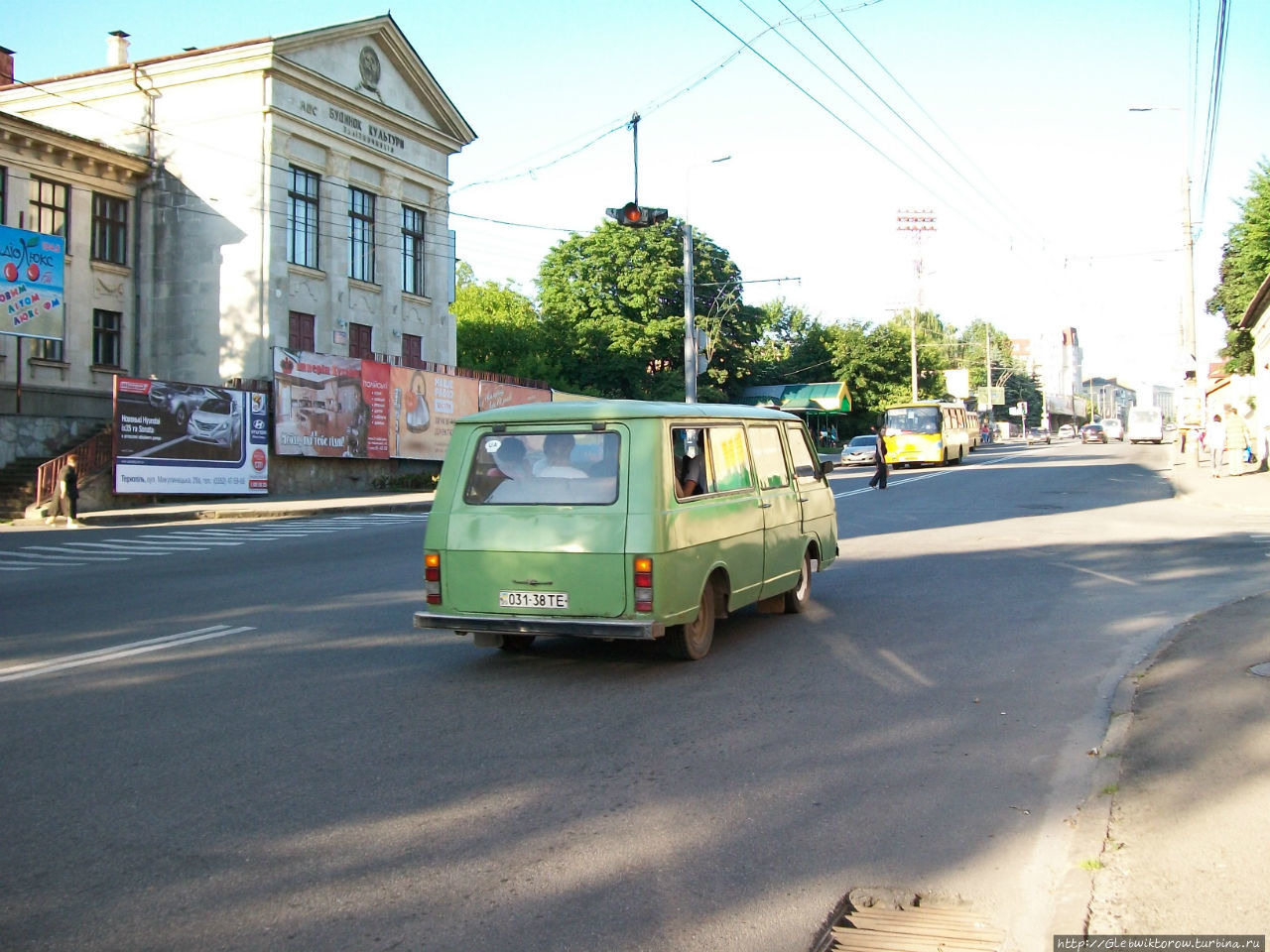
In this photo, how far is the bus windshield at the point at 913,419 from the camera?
4481cm

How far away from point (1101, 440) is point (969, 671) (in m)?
85.0

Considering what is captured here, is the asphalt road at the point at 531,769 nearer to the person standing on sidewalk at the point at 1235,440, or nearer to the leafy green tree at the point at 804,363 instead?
the person standing on sidewalk at the point at 1235,440

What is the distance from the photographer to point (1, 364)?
1121 inches

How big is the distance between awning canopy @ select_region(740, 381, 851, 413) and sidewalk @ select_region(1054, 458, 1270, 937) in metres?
59.4

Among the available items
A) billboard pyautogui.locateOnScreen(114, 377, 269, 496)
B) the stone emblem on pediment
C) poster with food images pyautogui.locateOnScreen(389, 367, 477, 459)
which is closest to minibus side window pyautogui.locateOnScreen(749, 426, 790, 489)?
billboard pyautogui.locateOnScreen(114, 377, 269, 496)

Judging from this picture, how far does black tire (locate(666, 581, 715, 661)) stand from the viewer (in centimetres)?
789

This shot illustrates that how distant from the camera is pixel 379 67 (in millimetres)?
36938

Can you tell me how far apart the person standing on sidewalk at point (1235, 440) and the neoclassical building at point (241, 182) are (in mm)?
25145

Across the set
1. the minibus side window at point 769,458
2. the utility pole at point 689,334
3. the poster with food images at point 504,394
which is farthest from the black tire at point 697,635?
the poster with food images at point 504,394

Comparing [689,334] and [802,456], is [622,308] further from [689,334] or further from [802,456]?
[802,456]

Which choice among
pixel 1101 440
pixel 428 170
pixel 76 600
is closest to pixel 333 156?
pixel 428 170

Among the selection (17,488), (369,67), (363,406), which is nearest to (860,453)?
(363,406)

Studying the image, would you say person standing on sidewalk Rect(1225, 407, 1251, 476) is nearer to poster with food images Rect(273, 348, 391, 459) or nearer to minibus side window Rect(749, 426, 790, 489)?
poster with food images Rect(273, 348, 391, 459)

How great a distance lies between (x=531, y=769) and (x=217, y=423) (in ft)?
78.4
